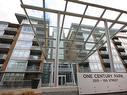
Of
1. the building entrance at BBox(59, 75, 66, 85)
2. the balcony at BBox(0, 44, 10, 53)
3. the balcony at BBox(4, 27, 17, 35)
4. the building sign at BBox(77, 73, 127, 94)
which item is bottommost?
the building sign at BBox(77, 73, 127, 94)

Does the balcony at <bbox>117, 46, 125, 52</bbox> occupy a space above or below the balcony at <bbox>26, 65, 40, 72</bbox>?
above

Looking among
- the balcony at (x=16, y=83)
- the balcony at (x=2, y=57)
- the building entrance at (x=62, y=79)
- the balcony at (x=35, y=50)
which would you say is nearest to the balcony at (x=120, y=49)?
the building entrance at (x=62, y=79)

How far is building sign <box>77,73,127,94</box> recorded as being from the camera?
147 inches

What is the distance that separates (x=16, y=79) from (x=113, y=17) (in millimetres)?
20786

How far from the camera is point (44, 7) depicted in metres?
6.16

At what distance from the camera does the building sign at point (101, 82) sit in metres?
3.73

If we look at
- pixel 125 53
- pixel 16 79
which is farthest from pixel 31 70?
pixel 125 53

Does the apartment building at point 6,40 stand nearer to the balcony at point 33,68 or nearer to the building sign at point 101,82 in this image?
the balcony at point 33,68

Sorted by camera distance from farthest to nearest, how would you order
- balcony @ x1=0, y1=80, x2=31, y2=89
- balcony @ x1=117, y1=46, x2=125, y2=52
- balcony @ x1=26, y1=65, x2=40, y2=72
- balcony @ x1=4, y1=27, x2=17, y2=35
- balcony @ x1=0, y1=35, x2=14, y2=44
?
balcony @ x1=117, y1=46, x2=125, y2=52 → balcony @ x1=4, y1=27, x2=17, y2=35 → balcony @ x1=0, y1=35, x2=14, y2=44 → balcony @ x1=26, y1=65, x2=40, y2=72 → balcony @ x1=0, y1=80, x2=31, y2=89

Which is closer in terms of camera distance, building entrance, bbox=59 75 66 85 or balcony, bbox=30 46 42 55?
building entrance, bbox=59 75 66 85

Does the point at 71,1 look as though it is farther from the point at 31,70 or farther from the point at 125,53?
the point at 125,53

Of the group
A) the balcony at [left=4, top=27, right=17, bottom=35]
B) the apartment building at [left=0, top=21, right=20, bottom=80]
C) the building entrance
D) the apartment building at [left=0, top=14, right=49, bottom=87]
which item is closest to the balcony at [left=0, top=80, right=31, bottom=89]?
the apartment building at [left=0, top=14, right=49, bottom=87]

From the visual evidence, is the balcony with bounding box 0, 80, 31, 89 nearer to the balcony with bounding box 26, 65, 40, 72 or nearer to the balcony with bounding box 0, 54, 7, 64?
the balcony with bounding box 26, 65, 40, 72

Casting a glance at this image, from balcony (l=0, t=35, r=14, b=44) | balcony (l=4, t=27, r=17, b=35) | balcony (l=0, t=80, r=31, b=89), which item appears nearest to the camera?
balcony (l=0, t=80, r=31, b=89)
